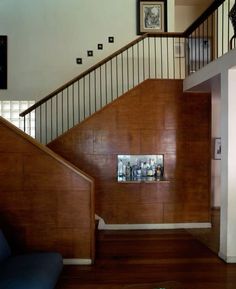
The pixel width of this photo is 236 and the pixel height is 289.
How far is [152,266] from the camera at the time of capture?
3.68 m

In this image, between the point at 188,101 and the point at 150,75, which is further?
the point at 150,75

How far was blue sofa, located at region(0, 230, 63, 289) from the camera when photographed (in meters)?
2.56

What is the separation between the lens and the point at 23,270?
2.79 meters

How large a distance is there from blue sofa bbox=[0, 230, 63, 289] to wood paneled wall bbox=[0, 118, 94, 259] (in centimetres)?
43

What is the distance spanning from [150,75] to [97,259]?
13.9 ft

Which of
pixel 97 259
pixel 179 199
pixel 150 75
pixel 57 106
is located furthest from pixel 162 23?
pixel 97 259

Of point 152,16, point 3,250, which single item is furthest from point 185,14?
point 3,250

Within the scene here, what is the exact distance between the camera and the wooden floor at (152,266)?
324 cm

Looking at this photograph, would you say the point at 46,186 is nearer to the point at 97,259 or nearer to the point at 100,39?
the point at 97,259

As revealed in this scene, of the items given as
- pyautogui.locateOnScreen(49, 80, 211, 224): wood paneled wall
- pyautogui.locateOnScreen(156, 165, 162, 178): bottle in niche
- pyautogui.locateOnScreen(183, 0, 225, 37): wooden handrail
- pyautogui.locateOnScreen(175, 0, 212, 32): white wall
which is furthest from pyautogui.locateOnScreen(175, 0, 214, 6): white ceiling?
pyautogui.locateOnScreen(156, 165, 162, 178): bottle in niche

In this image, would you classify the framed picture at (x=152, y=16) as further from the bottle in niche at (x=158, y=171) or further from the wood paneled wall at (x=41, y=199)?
the wood paneled wall at (x=41, y=199)

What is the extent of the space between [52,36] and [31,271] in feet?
17.4

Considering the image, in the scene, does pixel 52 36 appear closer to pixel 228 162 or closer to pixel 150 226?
pixel 150 226

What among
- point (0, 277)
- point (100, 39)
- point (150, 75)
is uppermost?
point (100, 39)
